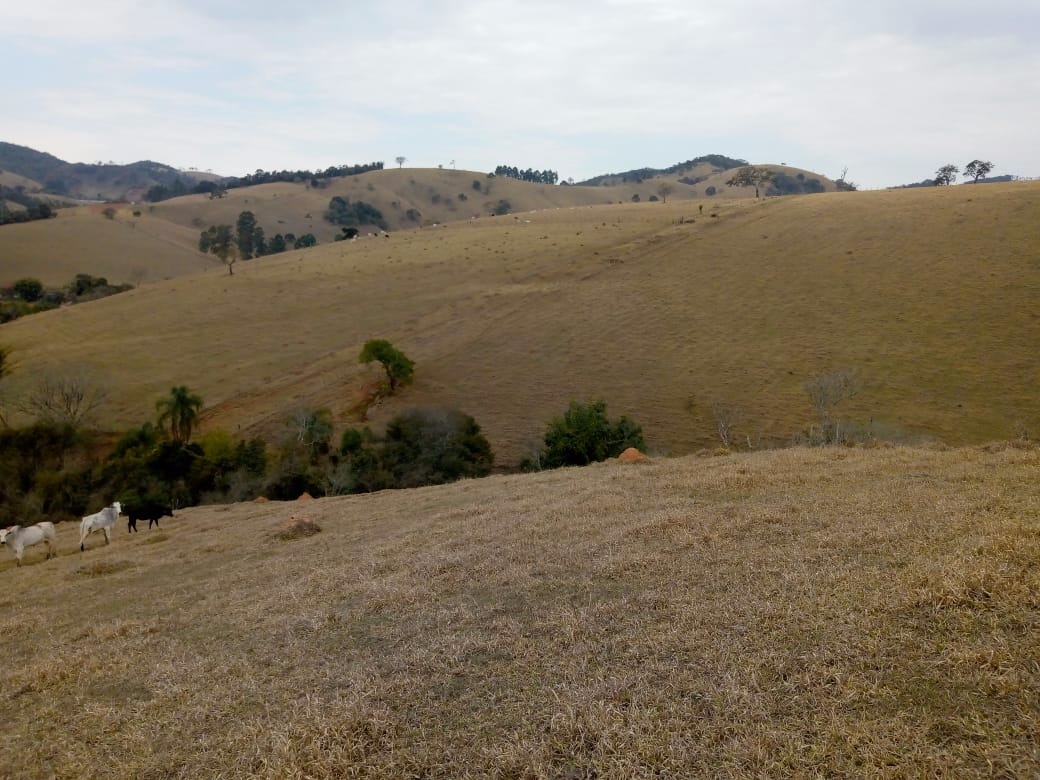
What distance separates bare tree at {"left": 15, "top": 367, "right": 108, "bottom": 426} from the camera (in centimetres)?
3547

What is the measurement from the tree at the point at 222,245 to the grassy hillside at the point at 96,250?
422 centimetres

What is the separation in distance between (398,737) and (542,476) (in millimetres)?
12876

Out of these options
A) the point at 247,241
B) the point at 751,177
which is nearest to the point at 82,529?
the point at 247,241

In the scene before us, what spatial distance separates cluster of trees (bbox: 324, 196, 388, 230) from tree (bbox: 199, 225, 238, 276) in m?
42.2

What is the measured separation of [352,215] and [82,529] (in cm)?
14274

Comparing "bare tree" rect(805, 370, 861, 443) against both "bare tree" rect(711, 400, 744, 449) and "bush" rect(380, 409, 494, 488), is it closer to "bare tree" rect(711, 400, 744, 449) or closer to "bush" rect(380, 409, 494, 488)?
"bare tree" rect(711, 400, 744, 449)

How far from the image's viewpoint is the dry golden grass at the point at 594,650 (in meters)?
4.09

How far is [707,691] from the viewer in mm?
4605

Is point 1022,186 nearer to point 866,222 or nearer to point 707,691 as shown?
point 866,222

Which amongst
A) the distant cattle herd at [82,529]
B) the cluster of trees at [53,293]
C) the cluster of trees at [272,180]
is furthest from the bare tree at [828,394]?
the cluster of trees at [272,180]

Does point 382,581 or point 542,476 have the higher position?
point 382,581

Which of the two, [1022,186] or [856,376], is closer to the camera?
[856,376]

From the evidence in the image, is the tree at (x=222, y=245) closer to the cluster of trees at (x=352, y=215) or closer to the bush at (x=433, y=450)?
the cluster of trees at (x=352, y=215)

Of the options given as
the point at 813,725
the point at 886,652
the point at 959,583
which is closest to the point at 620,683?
the point at 813,725
